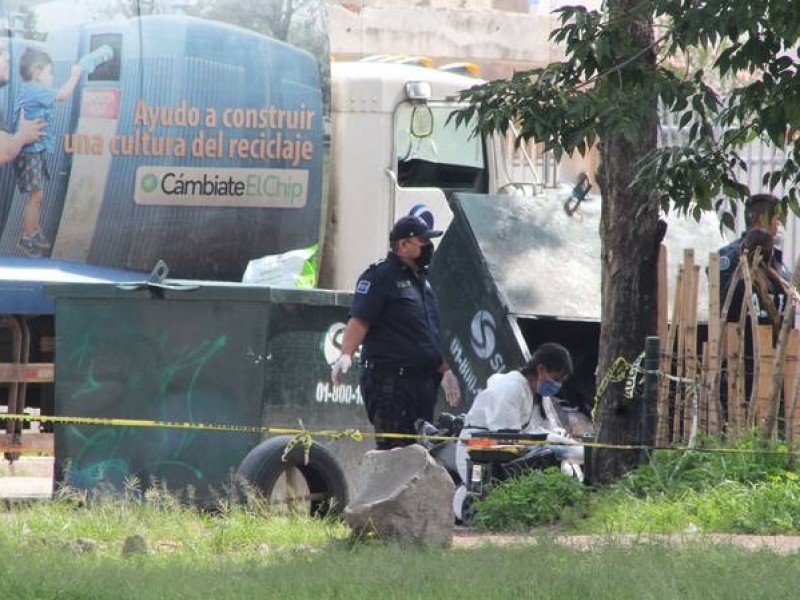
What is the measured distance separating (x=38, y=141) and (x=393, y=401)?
345 centimetres

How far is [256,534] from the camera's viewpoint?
8.49 metres

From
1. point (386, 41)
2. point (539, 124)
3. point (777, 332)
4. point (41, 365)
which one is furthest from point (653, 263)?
point (386, 41)

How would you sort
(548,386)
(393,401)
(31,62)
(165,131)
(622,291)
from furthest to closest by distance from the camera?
(165,131) < (31,62) < (622,291) < (548,386) < (393,401)

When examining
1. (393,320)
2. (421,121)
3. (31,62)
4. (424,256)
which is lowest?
(393,320)

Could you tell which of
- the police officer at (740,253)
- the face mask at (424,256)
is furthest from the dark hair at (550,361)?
the police officer at (740,253)

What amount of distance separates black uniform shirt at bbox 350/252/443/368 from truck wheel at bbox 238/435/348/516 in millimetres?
642

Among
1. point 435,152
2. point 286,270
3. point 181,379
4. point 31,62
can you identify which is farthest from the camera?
point 435,152

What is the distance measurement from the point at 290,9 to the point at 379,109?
101cm

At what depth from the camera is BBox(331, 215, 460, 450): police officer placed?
31.3ft

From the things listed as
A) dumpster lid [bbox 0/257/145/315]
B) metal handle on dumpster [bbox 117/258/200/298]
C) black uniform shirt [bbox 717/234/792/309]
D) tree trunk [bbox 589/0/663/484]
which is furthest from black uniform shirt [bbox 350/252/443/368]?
dumpster lid [bbox 0/257/145/315]

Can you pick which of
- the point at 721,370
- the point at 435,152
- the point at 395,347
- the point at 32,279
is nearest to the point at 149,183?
the point at 32,279

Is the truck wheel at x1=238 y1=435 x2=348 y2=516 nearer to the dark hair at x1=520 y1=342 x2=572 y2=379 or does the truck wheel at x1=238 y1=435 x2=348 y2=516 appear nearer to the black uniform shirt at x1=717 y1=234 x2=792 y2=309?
the dark hair at x1=520 y1=342 x2=572 y2=379

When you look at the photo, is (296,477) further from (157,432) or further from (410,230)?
(410,230)

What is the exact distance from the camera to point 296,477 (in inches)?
381
